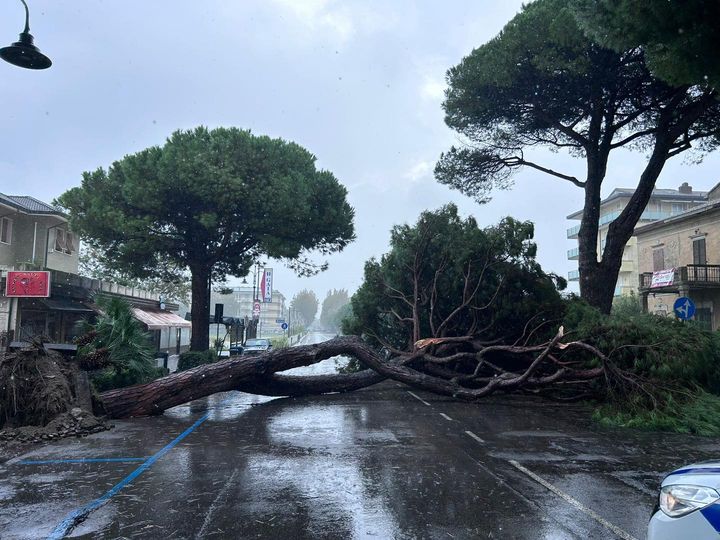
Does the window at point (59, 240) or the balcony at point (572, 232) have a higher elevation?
the balcony at point (572, 232)

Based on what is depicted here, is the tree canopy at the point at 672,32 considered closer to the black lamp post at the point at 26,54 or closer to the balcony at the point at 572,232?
the black lamp post at the point at 26,54

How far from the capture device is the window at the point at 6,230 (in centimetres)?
2439

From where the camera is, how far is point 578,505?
581cm

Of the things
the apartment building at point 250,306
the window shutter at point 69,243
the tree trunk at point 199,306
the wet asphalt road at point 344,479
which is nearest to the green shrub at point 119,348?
the wet asphalt road at point 344,479

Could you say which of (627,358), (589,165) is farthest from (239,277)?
(627,358)

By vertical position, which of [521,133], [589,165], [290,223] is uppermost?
[521,133]

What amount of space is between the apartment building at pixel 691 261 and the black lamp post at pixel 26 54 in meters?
31.2

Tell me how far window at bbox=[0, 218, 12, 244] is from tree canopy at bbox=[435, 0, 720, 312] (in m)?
20.0

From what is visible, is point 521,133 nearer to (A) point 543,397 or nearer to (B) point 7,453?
(A) point 543,397

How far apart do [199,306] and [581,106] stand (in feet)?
57.4

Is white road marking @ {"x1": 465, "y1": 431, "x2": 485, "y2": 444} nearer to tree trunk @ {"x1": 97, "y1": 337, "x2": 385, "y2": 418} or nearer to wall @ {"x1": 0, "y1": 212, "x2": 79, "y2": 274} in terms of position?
tree trunk @ {"x1": 97, "y1": 337, "x2": 385, "y2": 418}

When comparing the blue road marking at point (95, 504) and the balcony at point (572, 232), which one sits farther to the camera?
the balcony at point (572, 232)

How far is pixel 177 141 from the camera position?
23.6 meters

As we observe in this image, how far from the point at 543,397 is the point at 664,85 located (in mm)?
10882
